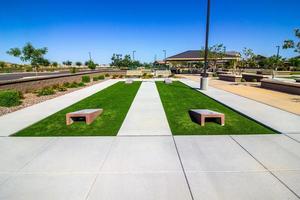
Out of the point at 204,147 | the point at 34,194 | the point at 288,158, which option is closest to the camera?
the point at 34,194

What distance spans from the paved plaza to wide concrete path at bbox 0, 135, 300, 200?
2 cm

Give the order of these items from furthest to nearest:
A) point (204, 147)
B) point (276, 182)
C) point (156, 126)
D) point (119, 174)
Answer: point (156, 126)
point (204, 147)
point (119, 174)
point (276, 182)

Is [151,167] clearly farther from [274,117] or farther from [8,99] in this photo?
[8,99]

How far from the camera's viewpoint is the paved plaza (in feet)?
11.4

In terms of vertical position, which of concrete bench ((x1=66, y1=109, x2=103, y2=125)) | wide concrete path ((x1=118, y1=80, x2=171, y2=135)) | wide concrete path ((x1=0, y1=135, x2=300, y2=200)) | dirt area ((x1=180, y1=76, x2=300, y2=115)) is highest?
concrete bench ((x1=66, y1=109, x2=103, y2=125))

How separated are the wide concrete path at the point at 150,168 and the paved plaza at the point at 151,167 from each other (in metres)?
0.02

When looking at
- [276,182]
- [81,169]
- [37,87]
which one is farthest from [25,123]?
[37,87]

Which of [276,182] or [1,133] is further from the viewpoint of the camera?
[1,133]

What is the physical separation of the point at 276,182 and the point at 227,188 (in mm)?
1001

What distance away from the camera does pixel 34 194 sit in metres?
3.46

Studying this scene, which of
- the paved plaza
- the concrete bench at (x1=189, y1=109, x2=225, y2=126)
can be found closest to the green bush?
the paved plaza

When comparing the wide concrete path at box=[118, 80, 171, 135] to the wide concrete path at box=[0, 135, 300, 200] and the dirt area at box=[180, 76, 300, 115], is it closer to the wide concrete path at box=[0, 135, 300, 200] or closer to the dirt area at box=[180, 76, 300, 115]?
the wide concrete path at box=[0, 135, 300, 200]

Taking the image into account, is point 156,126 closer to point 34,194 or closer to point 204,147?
point 204,147

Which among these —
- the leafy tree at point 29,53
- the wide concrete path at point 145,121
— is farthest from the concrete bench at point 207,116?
the leafy tree at point 29,53
